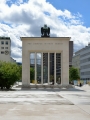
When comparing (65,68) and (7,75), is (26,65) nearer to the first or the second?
(7,75)

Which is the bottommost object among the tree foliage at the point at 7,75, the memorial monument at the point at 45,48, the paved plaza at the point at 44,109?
the paved plaza at the point at 44,109

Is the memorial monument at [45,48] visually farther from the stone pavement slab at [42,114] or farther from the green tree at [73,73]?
the green tree at [73,73]

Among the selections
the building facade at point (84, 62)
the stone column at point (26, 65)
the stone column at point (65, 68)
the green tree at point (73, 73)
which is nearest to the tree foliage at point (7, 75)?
the stone column at point (26, 65)

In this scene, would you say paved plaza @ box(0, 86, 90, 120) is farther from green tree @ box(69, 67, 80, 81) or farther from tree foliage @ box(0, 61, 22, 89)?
green tree @ box(69, 67, 80, 81)

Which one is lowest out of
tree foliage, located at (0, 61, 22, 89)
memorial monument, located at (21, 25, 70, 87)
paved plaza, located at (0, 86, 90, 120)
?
paved plaza, located at (0, 86, 90, 120)

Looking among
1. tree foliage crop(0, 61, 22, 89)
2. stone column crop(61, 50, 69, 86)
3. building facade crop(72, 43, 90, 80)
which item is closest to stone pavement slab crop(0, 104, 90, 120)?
tree foliage crop(0, 61, 22, 89)

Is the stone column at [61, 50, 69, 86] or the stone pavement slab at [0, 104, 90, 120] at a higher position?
the stone column at [61, 50, 69, 86]

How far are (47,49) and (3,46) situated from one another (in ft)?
268

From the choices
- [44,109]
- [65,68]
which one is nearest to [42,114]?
[44,109]

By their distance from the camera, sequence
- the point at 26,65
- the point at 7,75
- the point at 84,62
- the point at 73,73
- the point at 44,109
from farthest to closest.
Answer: the point at 84,62
the point at 73,73
the point at 26,65
the point at 7,75
the point at 44,109

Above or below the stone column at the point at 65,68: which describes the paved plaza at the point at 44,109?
below

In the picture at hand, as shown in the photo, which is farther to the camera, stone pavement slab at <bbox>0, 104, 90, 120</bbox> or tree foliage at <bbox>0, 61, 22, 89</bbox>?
tree foliage at <bbox>0, 61, 22, 89</bbox>

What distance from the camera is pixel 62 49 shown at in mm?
51750

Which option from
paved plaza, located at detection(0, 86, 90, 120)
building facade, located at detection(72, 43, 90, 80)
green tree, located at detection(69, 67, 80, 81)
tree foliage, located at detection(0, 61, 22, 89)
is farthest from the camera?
building facade, located at detection(72, 43, 90, 80)
